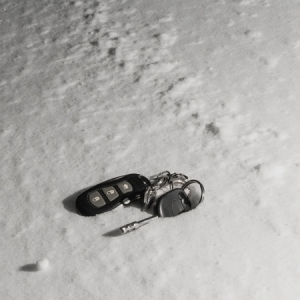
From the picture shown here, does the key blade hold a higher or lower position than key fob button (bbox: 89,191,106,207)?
lower

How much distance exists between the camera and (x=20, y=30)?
5.21ft

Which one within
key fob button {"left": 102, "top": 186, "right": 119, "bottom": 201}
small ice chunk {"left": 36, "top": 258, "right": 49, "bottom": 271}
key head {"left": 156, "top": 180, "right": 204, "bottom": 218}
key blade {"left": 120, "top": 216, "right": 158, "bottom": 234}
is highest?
small ice chunk {"left": 36, "top": 258, "right": 49, "bottom": 271}

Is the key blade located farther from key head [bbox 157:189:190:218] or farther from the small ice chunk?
the small ice chunk

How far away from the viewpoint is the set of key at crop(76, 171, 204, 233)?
105 centimetres

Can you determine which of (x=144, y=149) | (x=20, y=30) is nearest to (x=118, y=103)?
(x=144, y=149)

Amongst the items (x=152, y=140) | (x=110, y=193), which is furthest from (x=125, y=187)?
(x=152, y=140)

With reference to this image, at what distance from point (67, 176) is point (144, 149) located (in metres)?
0.20

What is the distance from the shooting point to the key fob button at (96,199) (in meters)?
1.06

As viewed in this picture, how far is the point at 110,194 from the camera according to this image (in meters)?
1.07

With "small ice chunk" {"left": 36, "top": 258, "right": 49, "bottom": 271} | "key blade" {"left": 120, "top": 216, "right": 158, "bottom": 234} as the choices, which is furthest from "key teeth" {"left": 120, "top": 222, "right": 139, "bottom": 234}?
"small ice chunk" {"left": 36, "top": 258, "right": 49, "bottom": 271}

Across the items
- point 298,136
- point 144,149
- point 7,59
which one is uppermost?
point 7,59

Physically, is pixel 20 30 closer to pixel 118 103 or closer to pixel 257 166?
pixel 118 103

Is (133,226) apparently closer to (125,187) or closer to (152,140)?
(125,187)

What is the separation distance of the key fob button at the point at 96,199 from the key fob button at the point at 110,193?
1cm
